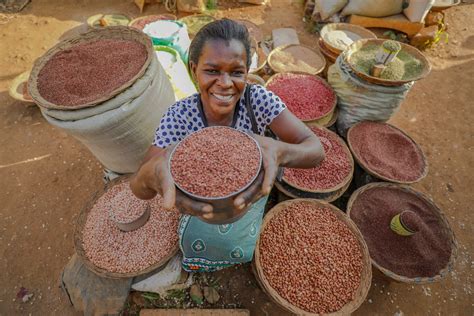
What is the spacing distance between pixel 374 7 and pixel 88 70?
434cm

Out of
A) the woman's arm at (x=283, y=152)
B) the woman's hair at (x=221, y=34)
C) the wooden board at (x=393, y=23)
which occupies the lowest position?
the wooden board at (x=393, y=23)

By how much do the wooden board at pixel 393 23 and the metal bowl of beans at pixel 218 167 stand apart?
439cm

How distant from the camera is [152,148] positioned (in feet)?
5.36

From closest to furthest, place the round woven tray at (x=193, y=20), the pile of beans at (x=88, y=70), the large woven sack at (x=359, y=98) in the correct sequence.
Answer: the pile of beans at (x=88, y=70) < the large woven sack at (x=359, y=98) < the round woven tray at (x=193, y=20)

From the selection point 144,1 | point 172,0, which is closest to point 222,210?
point 172,0

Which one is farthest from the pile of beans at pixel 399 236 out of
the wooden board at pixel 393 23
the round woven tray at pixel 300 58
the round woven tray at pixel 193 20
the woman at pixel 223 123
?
the round woven tray at pixel 193 20

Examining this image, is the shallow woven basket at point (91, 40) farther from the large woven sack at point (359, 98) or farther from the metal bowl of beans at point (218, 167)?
the large woven sack at point (359, 98)

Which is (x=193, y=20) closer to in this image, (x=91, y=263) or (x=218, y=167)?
(x=91, y=263)

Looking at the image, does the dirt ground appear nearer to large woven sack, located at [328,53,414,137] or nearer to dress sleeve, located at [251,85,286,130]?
large woven sack, located at [328,53,414,137]

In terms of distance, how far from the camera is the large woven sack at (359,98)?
110 inches

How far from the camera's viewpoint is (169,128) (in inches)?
65.4

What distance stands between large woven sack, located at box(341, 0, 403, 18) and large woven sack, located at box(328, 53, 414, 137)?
215 cm

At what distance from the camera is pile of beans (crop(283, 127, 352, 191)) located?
2434 mm

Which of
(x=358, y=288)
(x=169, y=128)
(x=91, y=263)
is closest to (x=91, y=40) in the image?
(x=169, y=128)
